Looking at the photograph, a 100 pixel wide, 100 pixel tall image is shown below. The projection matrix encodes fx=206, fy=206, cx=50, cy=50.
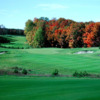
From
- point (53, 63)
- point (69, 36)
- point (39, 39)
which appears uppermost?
point (69, 36)

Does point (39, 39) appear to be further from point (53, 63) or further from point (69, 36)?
point (53, 63)

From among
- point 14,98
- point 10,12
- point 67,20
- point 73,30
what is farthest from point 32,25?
point 14,98

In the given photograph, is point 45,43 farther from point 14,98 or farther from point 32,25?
point 14,98

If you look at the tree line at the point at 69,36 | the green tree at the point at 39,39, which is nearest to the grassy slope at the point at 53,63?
the tree line at the point at 69,36

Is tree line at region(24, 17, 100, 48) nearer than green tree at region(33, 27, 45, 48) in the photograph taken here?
Yes

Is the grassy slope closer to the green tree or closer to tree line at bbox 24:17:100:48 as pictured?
tree line at bbox 24:17:100:48

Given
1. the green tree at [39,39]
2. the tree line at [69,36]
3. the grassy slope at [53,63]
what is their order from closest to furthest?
the grassy slope at [53,63]
the tree line at [69,36]
the green tree at [39,39]

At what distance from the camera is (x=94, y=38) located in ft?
175

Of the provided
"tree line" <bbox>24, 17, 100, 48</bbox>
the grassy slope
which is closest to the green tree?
"tree line" <bbox>24, 17, 100, 48</bbox>

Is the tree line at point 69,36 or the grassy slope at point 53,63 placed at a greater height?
the tree line at point 69,36

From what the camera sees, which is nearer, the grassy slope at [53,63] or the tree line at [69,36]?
the grassy slope at [53,63]

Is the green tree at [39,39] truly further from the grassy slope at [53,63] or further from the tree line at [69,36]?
the grassy slope at [53,63]

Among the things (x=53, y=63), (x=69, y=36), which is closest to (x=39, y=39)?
(x=69, y=36)

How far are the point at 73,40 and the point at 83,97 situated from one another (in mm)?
51270
